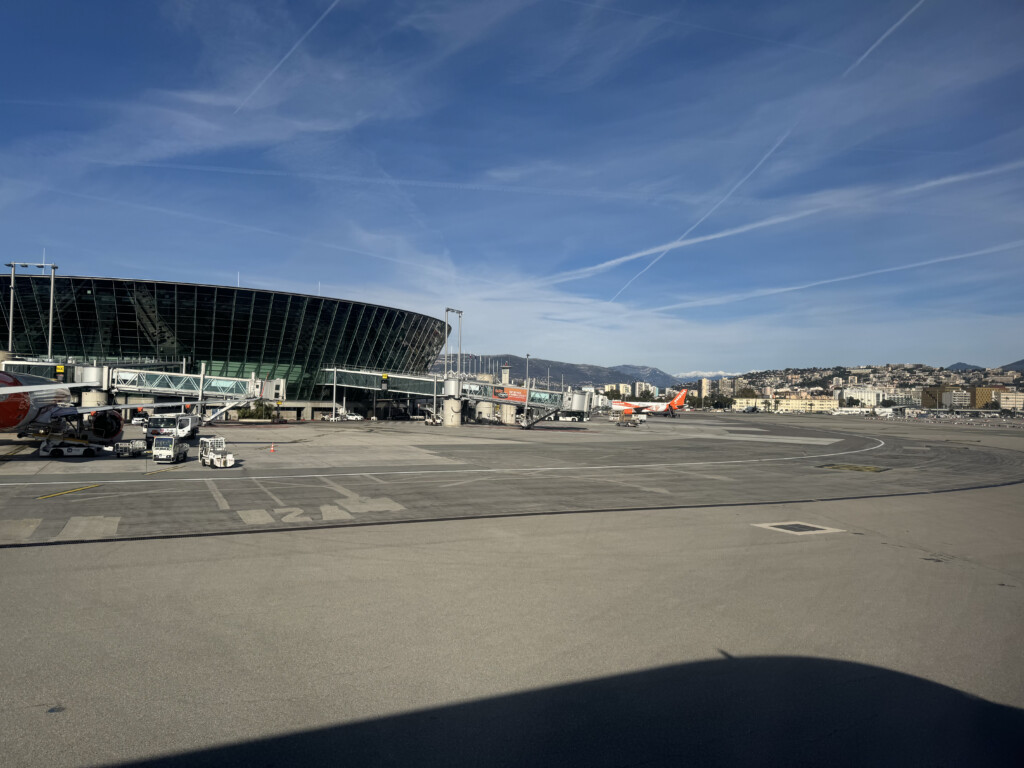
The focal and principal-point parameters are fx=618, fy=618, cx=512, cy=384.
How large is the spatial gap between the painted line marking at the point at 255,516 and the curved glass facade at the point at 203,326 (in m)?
81.2

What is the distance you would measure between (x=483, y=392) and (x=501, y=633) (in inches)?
3102

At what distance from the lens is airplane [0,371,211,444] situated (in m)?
33.8

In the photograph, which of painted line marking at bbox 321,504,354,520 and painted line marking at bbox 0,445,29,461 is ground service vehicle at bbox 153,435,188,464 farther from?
painted line marking at bbox 321,504,354,520

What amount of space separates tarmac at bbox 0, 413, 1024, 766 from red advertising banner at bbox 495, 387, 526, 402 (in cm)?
6375

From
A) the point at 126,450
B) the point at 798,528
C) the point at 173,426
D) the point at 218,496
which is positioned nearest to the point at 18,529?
the point at 218,496

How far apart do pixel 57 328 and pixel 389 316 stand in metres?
50.3

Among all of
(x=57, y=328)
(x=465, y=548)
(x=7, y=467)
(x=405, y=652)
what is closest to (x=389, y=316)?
(x=57, y=328)

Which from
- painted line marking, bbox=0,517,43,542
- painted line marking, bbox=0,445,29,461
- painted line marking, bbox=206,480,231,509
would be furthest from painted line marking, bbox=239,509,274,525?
painted line marking, bbox=0,445,29,461

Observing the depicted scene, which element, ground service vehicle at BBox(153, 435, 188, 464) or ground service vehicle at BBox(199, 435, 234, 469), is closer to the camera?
ground service vehicle at BBox(199, 435, 234, 469)

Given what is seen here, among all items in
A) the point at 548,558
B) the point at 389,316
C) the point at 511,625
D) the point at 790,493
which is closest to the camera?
the point at 511,625

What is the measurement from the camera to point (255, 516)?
21609 mm

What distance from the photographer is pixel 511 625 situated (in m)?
11.4

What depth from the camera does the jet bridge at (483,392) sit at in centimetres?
8869

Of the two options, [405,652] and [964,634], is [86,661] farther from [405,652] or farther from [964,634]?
[964,634]
